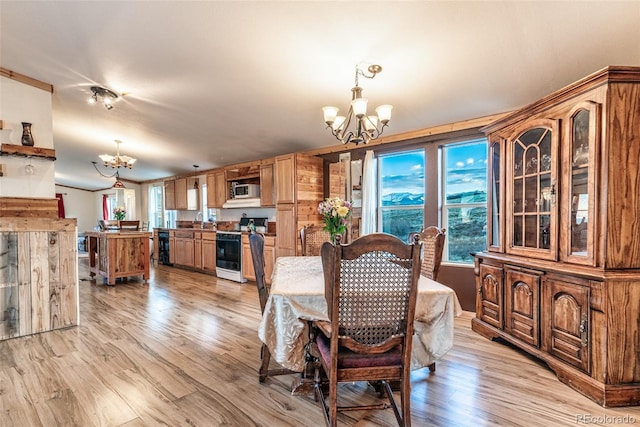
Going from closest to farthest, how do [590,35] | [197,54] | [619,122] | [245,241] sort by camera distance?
1. [619,122]
2. [590,35]
3. [197,54]
4. [245,241]

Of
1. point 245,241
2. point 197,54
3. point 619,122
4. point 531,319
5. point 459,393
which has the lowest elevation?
point 459,393

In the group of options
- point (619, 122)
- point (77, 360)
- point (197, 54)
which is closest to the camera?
point (619, 122)

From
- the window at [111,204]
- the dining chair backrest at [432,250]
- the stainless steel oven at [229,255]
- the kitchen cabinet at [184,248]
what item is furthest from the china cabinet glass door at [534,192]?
the window at [111,204]

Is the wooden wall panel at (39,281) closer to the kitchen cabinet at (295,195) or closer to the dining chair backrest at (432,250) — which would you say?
the kitchen cabinet at (295,195)

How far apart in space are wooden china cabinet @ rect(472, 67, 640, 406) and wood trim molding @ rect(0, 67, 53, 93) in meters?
5.16

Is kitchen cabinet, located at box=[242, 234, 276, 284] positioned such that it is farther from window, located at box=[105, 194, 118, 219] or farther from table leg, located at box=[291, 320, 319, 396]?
window, located at box=[105, 194, 118, 219]

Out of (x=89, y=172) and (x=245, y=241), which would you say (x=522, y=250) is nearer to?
(x=245, y=241)

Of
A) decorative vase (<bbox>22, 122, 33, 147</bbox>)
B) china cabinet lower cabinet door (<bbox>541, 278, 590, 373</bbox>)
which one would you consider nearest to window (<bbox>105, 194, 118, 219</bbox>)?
decorative vase (<bbox>22, 122, 33, 147</bbox>)

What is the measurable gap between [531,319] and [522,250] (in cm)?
57

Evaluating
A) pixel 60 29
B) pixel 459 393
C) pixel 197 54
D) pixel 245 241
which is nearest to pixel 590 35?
pixel 459 393

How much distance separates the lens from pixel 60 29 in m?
2.57

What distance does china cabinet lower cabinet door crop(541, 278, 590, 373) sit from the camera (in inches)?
80.0

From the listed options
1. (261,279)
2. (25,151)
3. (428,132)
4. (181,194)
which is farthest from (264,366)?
(181,194)

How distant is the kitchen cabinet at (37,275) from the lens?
300cm
